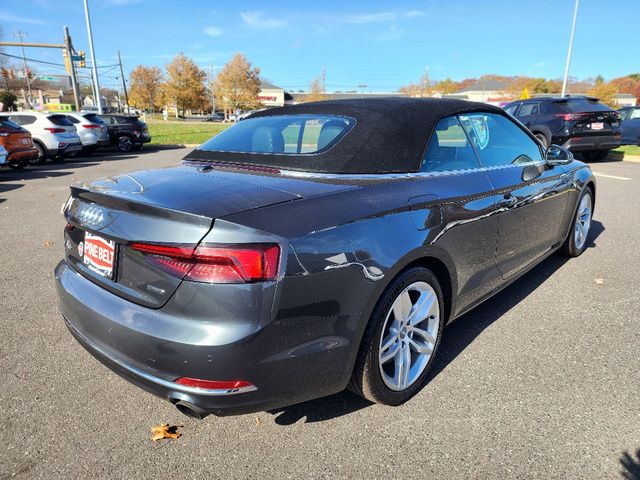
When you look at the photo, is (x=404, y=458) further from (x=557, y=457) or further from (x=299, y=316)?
(x=299, y=316)

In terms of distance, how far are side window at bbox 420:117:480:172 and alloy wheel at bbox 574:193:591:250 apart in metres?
2.25

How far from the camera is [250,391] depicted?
5.87 feet

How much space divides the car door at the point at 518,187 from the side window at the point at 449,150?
10 cm

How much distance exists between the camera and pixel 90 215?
2.15 m

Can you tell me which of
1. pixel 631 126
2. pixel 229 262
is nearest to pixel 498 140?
pixel 229 262

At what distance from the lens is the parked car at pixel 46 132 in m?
13.5

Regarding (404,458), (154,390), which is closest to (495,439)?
(404,458)

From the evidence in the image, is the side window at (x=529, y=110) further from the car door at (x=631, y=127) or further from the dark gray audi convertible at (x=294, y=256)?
the dark gray audi convertible at (x=294, y=256)

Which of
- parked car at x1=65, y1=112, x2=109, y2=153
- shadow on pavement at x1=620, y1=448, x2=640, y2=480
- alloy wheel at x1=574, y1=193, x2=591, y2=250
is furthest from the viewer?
parked car at x1=65, y1=112, x2=109, y2=153

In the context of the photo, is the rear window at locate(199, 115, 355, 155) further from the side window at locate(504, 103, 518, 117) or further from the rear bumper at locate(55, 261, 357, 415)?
the side window at locate(504, 103, 518, 117)

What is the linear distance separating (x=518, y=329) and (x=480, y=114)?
159 centimetres

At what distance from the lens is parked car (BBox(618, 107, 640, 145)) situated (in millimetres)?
17969

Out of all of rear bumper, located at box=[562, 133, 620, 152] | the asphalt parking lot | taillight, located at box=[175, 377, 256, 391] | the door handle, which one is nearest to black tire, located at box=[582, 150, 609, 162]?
rear bumper, located at box=[562, 133, 620, 152]

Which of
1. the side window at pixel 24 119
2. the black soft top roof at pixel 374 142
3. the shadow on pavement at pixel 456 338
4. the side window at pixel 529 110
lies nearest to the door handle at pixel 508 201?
the black soft top roof at pixel 374 142
